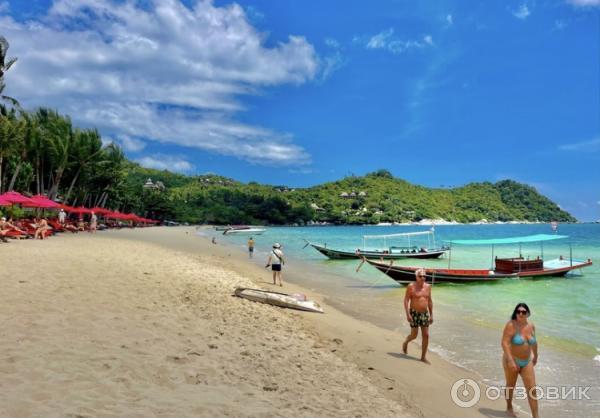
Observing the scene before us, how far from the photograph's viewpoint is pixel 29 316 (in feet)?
20.5

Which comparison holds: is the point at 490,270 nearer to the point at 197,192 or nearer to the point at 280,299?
the point at 280,299

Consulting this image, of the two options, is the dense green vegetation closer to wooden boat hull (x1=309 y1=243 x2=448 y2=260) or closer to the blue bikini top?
wooden boat hull (x1=309 y1=243 x2=448 y2=260)

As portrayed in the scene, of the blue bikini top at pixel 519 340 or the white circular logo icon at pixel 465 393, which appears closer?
the blue bikini top at pixel 519 340

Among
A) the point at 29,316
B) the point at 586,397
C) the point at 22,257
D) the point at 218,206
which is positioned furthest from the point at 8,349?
the point at 218,206

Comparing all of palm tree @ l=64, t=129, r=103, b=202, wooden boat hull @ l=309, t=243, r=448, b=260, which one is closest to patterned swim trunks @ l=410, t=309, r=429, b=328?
wooden boat hull @ l=309, t=243, r=448, b=260

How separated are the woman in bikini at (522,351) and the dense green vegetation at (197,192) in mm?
33231

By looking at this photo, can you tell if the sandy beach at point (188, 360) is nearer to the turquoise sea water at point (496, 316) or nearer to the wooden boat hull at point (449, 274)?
the turquoise sea water at point (496, 316)

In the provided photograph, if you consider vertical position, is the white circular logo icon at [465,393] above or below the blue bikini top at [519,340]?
below

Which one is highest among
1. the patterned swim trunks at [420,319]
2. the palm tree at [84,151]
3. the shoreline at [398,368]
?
the palm tree at [84,151]

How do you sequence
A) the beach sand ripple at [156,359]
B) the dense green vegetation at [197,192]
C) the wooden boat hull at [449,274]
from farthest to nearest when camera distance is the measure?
the dense green vegetation at [197,192]
the wooden boat hull at [449,274]
the beach sand ripple at [156,359]

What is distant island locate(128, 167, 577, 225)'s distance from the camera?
130775 millimetres

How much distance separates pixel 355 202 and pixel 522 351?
16132 cm

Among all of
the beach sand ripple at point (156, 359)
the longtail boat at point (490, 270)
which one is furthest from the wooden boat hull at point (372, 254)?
the beach sand ripple at point (156, 359)

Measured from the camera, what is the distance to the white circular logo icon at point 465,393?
556 centimetres
